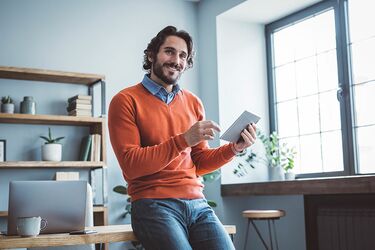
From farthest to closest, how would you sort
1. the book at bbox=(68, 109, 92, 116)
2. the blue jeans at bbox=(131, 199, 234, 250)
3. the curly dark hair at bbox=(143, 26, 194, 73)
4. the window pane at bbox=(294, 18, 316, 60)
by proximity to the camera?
1. the window pane at bbox=(294, 18, 316, 60)
2. the book at bbox=(68, 109, 92, 116)
3. the curly dark hair at bbox=(143, 26, 194, 73)
4. the blue jeans at bbox=(131, 199, 234, 250)

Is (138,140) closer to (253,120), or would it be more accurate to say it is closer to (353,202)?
(253,120)

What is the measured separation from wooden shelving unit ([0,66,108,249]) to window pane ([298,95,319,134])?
1724 mm

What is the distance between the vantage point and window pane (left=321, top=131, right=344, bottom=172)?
431cm

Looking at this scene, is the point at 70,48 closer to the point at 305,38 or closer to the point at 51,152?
the point at 51,152

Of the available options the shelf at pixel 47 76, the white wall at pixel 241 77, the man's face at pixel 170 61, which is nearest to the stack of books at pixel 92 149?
the shelf at pixel 47 76

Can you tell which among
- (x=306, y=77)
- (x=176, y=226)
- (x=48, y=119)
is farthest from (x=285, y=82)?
(x=176, y=226)

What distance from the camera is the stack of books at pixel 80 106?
4.30 m

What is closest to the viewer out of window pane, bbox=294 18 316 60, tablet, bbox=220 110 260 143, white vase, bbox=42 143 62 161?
tablet, bbox=220 110 260 143

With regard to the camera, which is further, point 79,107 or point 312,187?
point 79,107

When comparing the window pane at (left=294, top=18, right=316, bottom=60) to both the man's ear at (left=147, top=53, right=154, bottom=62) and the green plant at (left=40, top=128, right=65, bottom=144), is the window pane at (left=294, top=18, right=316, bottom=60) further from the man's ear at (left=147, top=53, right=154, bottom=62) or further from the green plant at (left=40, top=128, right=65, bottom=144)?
the man's ear at (left=147, top=53, right=154, bottom=62)

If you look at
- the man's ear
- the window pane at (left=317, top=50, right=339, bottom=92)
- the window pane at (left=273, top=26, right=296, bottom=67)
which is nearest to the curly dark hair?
the man's ear

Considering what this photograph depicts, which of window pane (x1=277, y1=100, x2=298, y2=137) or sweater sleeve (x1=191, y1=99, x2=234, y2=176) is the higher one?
window pane (x1=277, y1=100, x2=298, y2=137)

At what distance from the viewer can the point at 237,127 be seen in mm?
2240

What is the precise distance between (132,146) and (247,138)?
0.49 metres
